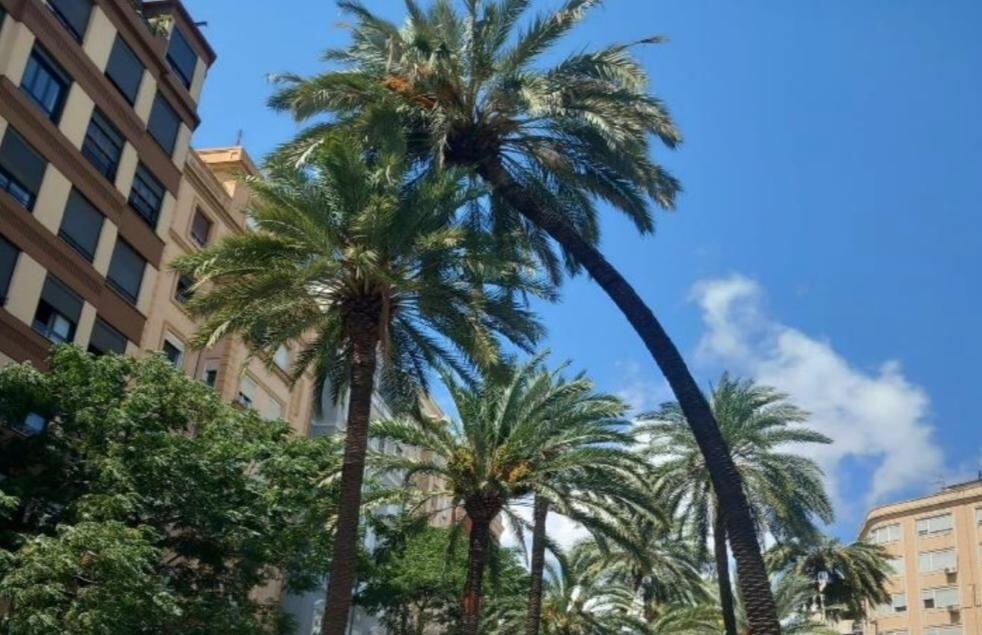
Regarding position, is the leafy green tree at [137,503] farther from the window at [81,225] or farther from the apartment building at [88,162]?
the window at [81,225]

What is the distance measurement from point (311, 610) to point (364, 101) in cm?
2996

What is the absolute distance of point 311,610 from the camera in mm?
46688

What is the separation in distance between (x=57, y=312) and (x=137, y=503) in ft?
28.5

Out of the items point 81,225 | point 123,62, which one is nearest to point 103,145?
point 81,225

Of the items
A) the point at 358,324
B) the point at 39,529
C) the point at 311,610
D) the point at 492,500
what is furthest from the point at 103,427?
the point at 311,610

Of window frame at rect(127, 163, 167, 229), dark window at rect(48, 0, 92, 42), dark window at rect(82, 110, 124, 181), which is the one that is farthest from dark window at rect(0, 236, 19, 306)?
dark window at rect(48, 0, 92, 42)

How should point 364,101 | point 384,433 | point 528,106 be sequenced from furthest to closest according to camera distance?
point 384,433 < point 364,101 < point 528,106

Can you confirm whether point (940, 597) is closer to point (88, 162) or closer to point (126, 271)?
point (126, 271)

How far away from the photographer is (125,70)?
107 ft

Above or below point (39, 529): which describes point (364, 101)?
above

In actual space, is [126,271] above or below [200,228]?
below

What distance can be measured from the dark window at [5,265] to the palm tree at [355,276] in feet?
24.4

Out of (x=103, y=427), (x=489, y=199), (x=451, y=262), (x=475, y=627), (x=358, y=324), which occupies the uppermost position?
(x=489, y=199)

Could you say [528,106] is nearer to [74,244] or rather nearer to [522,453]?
[522,453]
